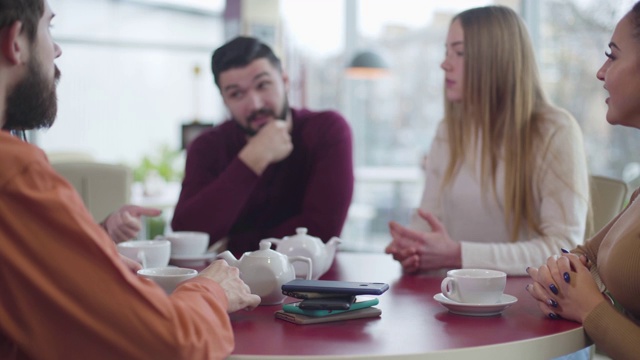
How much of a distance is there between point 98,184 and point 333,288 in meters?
2.03

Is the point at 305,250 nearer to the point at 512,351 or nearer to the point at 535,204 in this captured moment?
the point at 512,351

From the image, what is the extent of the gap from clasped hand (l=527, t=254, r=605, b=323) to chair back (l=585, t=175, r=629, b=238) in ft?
2.81

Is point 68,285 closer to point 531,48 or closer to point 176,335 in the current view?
point 176,335

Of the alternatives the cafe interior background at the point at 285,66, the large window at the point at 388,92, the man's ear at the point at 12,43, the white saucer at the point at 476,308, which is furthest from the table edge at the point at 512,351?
the cafe interior background at the point at 285,66

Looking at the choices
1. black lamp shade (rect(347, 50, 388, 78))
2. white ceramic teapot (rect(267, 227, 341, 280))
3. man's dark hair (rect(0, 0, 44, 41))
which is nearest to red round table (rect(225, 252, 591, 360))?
white ceramic teapot (rect(267, 227, 341, 280))

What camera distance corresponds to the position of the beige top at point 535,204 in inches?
80.4

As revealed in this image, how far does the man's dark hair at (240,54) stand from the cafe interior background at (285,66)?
3.81 meters

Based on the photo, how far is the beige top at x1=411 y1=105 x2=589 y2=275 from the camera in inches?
80.4

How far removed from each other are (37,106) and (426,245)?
1069 mm

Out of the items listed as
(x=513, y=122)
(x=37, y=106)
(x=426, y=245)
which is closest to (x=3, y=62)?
(x=37, y=106)

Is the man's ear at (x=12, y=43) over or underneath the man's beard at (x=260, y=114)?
over

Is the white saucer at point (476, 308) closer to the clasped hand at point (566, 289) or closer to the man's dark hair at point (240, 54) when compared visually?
the clasped hand at point (566, 289)

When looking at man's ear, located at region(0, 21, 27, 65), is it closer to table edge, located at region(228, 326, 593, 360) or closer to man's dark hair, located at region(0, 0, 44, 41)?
man's dark hair, located at region(0, 0, 44, 41)

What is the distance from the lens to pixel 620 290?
5.02 ft
